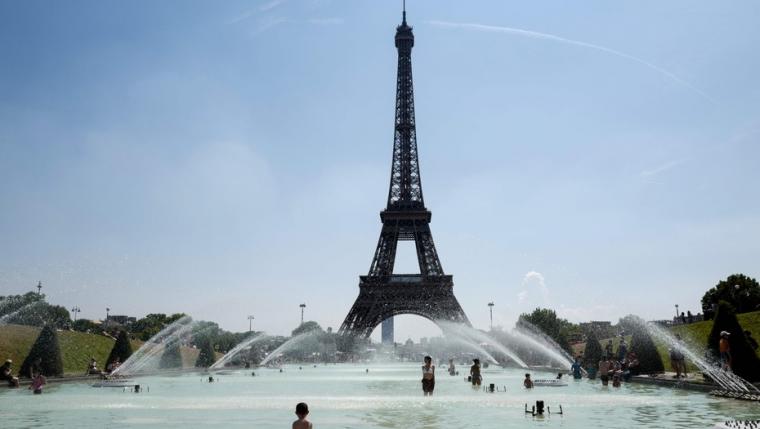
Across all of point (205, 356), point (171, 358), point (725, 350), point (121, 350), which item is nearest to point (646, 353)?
point (725, 350)

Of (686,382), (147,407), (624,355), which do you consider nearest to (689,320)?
(624,355)

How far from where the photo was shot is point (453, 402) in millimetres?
24938

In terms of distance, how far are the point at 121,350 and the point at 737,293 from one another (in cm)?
8424

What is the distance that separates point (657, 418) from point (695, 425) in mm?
2029

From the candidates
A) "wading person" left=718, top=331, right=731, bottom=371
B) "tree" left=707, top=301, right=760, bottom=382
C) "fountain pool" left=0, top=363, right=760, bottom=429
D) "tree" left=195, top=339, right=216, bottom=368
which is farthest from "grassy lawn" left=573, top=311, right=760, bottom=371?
"tree" left=195, top=339, right=216, bottom=368

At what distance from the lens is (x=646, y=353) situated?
40.9 meters

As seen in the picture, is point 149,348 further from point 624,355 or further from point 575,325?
point 575,325

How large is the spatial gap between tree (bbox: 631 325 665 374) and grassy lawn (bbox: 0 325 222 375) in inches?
1665

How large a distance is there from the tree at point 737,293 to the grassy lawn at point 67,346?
7811 cm

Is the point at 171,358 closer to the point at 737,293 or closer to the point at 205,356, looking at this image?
the point at 205,356

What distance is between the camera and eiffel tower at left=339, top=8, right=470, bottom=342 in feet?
287

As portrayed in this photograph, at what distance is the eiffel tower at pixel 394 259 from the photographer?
8750 centimetres

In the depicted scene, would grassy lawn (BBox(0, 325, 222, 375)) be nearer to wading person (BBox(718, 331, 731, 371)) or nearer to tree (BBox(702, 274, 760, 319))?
wading person (BBox(718, 331, 731, 371))

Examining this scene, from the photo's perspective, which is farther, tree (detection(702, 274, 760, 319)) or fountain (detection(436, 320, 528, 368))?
tree (detection(702, 274, 760, 319))
